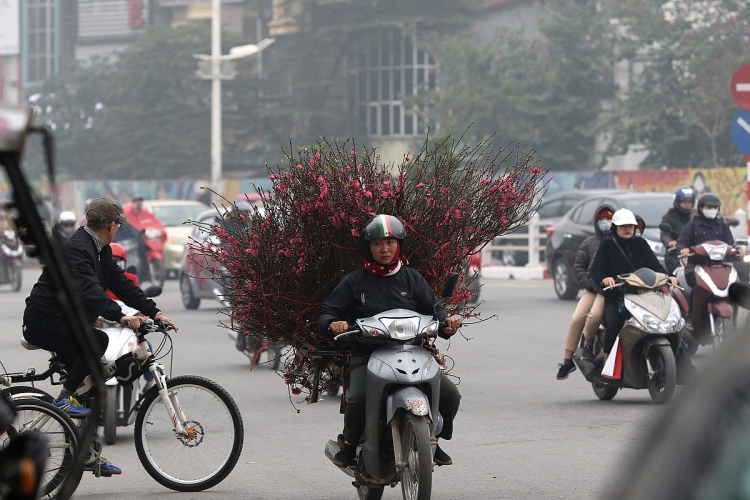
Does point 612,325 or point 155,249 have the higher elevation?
point 612,325

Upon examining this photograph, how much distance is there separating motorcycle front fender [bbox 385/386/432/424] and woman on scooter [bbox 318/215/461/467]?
272mm

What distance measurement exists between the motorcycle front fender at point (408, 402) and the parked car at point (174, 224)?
20266mm

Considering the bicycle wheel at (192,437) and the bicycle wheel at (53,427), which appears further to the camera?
the bicycle wheel at (192,437)

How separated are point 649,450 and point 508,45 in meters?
47.9

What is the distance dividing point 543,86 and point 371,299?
4158 centimetres

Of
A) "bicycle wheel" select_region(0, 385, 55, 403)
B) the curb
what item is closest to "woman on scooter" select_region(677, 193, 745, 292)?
"bicycle wheel" select_region(0, 385, 55, 403)

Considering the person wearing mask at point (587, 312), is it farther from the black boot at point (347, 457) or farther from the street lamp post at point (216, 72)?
the street lamp post at point (216, 72)

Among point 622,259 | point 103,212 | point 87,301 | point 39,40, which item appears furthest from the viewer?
point 39,40

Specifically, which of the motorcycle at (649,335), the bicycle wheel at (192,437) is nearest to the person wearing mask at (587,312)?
the motorcycle at (649,335)

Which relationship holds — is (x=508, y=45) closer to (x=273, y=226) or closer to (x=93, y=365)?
(x=273, y=226)

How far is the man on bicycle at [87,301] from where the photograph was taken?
7434 millimetres

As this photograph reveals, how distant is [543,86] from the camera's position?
47.5 meters

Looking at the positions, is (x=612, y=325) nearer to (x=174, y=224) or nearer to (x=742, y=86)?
(x=742, y=86)

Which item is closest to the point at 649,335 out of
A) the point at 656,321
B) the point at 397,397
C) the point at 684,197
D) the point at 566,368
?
the point at 656,321
